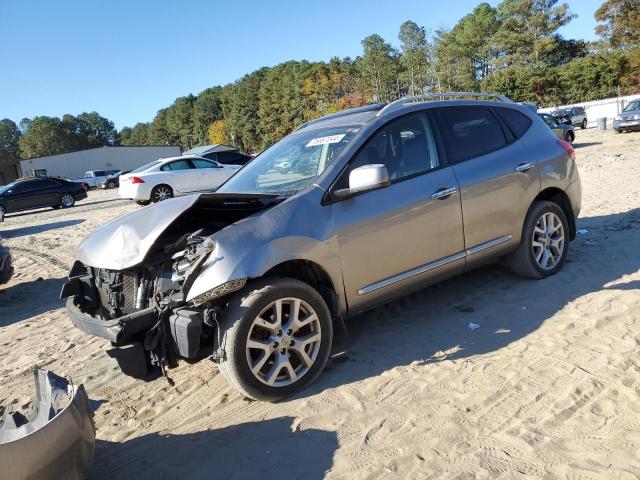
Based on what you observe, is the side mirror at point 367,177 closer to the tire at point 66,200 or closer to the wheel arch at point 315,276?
the wheel arch at point 315,276

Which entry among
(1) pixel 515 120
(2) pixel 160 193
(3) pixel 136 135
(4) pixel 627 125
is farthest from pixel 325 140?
(3) pixel 136 135

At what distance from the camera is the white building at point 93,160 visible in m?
60.6

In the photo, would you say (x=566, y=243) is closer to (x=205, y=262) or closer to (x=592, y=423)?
(x=592, y=423)

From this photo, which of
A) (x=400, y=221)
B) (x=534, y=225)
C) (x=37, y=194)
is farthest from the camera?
(x=37, y=194)

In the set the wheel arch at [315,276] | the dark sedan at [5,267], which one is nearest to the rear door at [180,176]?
the dark sedan at [5,267]

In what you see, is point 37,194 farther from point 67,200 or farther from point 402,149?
point 402,149

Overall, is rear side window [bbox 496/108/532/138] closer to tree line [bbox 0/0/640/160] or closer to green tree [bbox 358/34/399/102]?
tree line [bbox 0/0/640/160]

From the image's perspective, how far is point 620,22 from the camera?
2180 inches

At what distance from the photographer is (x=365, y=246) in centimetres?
369

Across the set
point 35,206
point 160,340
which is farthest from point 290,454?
point 35,206

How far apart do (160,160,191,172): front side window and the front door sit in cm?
1422

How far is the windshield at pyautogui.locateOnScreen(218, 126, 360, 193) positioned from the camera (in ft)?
13.1

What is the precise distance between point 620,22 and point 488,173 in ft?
208

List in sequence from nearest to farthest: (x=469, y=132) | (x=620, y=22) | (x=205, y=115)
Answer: (x=469, y=132) → (x=620, y=22) → (x=205, y=115)
